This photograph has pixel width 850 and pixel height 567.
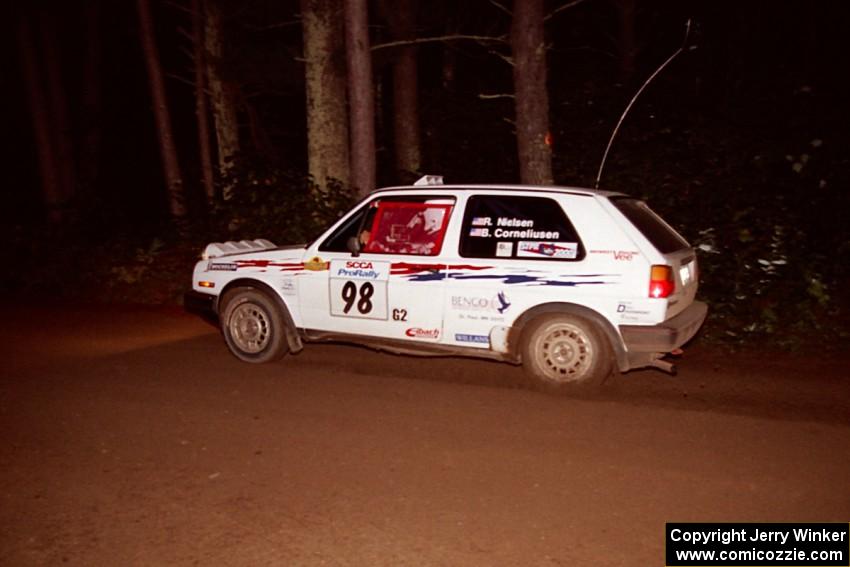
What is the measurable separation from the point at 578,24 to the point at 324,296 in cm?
2246

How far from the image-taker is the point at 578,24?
27234 mm

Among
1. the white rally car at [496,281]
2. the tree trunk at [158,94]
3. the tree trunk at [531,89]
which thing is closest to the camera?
the white rally car at [496,281]

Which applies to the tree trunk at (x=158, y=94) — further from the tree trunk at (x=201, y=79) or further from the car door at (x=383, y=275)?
the car door at (x=383, y=275)

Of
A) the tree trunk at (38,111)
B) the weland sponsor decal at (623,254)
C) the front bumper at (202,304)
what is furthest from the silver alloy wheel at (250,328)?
the tree trunk at (38,111)

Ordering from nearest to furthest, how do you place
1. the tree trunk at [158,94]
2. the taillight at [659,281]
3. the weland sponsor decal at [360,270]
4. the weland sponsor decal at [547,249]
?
the taillight at [659,281] → the weland sponsor decal at [547,249] → the weland sponsor decal at [360,270] → the tree trunk at [158,94]

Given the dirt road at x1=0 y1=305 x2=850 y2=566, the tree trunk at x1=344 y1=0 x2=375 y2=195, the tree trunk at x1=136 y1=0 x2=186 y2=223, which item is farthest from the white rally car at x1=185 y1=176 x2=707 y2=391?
the tree trunk at x1=136 y1=0 x2=186 y2=223

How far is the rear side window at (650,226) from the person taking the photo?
673cm

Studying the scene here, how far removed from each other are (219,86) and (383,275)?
439 inches

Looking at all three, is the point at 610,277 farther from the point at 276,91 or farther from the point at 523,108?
the point at 276,91

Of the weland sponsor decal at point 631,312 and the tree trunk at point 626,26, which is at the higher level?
the tree trunk at point 626,26

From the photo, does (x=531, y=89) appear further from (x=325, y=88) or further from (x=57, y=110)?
(x=57, y=110)

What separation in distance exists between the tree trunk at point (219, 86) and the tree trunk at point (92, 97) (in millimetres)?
8056

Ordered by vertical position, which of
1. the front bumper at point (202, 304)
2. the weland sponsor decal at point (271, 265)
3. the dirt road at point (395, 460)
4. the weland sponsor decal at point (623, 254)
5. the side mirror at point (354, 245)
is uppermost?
the side mirror at point (354, 245)

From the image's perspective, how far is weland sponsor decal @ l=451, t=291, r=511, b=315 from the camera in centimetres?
693
